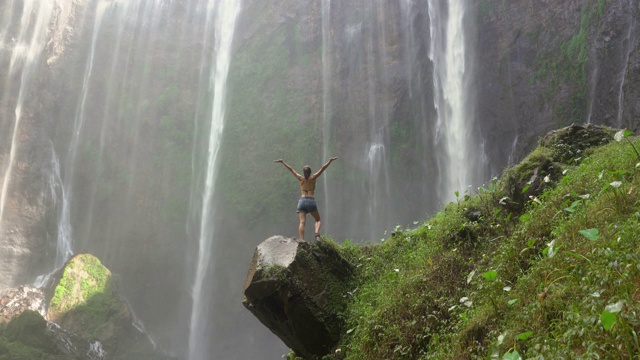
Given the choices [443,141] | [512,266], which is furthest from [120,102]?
[512,266]

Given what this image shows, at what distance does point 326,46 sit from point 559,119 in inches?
495

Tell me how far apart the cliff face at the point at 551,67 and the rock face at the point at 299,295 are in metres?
12.6

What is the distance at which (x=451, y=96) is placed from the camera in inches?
802

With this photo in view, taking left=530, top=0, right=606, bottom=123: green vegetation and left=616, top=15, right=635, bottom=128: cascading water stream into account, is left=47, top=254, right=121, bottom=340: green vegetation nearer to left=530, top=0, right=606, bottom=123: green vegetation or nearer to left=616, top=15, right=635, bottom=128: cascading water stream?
left=530, top=0, right=606, bottom=123: green vegetation

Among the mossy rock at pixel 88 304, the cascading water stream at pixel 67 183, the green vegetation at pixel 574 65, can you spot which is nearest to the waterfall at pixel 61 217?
the cascading water stream at pixel 67 183

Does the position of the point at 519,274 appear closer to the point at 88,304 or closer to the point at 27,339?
the point at 27,339

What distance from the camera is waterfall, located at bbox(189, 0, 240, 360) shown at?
23.8m

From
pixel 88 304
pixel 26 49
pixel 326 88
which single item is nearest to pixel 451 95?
pixel 326 88

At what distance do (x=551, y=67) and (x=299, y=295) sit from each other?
16082mm

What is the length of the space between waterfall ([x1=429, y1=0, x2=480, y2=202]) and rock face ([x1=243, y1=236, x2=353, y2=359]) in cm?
1313

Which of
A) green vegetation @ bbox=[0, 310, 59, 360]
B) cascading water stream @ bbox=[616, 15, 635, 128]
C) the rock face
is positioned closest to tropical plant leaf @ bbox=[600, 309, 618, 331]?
the rock face

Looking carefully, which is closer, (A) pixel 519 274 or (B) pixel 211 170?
(A) pixel 519 274

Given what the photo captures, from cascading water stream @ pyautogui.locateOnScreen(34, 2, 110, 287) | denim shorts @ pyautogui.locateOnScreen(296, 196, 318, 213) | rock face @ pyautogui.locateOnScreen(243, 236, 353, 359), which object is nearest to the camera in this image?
rock face @ pyautogui.locateOnScreen(243, 236, 353, 359)

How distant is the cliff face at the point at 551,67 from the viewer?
16016 mm
